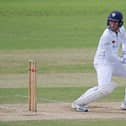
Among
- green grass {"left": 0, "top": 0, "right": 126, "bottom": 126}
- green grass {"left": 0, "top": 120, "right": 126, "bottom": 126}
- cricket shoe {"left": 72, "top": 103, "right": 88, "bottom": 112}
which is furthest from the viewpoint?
green grass {"left": 0, "top": 0, "right": 126, "bottom": 126}

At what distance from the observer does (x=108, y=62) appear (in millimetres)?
15930

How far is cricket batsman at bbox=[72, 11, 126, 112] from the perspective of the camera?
51.4 feet

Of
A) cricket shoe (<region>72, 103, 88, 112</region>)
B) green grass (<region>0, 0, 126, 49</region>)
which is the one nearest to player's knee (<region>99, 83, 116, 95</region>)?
cricket shoe (<region>72, 103, 88, 112</region>)

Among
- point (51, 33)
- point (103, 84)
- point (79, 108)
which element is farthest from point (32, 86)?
point (51, 33)

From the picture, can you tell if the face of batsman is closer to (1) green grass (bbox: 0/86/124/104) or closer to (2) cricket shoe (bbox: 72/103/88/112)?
(2) cricket shoe (bbox: 72/103/88/112)

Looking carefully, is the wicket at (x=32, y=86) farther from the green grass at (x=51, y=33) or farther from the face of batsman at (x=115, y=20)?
the face of batsman at (x=115, y=20)

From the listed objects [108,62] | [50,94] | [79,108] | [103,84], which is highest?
[108,62]

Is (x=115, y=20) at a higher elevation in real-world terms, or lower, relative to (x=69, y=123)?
higher

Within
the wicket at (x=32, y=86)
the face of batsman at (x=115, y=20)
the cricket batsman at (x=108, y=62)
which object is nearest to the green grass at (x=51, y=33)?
the wicket at (x=32, y=86)

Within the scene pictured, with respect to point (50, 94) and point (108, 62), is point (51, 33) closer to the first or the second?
point (50, 94)

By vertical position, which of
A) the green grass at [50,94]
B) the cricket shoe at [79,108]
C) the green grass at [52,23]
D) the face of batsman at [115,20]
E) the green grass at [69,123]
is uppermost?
the green grass at [52,23]

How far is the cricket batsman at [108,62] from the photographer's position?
15.7 m

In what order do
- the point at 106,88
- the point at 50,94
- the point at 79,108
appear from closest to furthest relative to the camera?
1. the point at 106,88
2. the point at 79,108
3. the point at 50,94

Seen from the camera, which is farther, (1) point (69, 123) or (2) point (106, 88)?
(2) point (106, 88)
